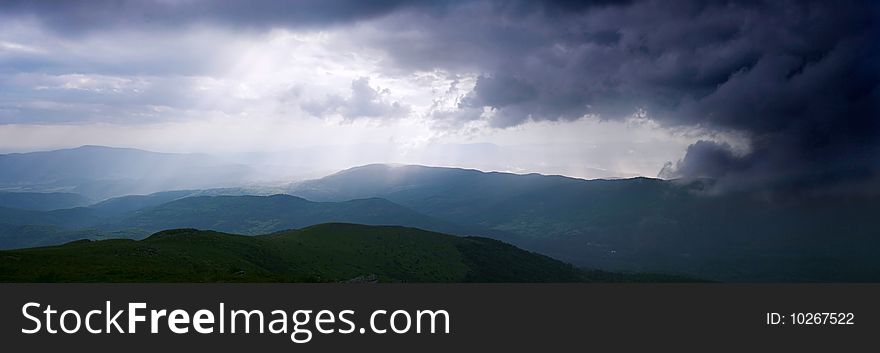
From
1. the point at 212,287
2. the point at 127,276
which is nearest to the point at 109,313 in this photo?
the point at 212,287

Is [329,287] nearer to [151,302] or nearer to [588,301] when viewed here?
[151,302]

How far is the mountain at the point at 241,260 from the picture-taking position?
64500mm

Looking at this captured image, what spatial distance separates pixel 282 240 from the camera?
148750 mm

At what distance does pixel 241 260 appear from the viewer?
336 ft

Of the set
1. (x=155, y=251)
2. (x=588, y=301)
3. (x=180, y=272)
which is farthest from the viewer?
Answer: (x=155, y=251)

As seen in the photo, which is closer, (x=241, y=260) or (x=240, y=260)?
(x=240, y=260)

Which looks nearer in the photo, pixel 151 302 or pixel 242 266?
pixel 151 302

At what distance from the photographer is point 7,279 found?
5828 centimetres

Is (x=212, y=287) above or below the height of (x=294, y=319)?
above

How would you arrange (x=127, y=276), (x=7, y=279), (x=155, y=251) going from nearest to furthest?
(x=7, y=279) < (x=127, y=276) < (x=155, y=251)

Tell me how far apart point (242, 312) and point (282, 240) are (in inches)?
4939

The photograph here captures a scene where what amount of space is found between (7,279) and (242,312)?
49942 mm

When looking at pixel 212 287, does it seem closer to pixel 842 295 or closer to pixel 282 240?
pixel 842 295

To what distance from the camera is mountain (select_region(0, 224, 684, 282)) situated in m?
64.5
